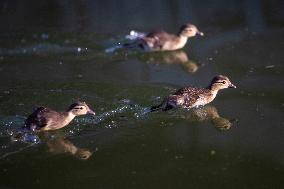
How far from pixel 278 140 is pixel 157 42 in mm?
3791

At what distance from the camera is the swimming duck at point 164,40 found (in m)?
11.1

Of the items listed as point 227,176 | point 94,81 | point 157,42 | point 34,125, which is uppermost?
point 157,42

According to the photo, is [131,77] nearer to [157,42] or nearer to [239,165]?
[157,42]

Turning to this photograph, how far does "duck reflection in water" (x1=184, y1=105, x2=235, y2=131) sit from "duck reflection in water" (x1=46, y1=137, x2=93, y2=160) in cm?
155

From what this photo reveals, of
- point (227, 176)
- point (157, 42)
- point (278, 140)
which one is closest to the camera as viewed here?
point (227, 176)

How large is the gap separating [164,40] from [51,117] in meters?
3.49

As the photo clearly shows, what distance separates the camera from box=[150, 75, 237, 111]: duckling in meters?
8.62

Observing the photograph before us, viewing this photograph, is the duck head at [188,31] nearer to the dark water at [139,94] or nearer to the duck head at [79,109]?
the dark water at [139,94]

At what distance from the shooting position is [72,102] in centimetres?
923

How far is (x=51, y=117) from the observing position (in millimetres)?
8219

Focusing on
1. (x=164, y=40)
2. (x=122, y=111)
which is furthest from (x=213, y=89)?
(x=164, y=40)

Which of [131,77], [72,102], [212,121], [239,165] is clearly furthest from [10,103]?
[239,165]

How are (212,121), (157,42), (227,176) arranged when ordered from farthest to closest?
(157,42)
(212,121)
(227,176)

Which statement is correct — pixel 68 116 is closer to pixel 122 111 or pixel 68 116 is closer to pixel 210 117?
pixel 122 111
